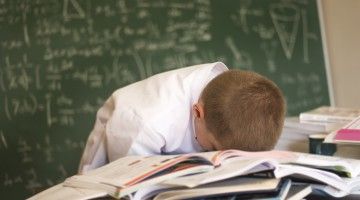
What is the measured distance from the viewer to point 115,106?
1.02 meters

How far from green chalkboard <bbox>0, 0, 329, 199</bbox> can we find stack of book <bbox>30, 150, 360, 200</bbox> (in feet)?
3.62

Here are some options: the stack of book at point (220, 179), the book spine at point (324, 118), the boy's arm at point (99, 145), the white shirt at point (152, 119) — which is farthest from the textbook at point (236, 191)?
the book spine at point (324, 118)

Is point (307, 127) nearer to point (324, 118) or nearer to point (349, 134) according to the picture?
point (324, 118)

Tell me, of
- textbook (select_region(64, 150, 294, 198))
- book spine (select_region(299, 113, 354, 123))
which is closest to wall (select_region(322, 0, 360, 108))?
book spine (select_region(299, 113, 354, 123))

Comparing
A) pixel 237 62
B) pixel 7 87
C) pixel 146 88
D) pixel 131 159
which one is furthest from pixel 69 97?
pixel 131 159

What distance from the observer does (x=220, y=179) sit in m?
0.63

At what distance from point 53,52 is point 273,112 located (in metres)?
1.49

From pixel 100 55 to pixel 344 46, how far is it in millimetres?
1006

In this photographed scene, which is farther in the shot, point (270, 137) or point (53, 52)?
point (53, 52)

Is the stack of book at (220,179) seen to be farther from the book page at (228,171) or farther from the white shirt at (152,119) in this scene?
the white shirt at (152,119)

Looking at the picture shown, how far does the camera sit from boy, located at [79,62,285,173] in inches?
33.0

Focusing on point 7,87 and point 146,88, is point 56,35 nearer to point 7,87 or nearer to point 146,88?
point 7,87

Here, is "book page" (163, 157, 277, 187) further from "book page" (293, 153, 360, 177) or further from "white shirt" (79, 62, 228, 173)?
"white shirt" (79, 62, 228, 173)

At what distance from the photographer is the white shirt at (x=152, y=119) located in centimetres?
96
